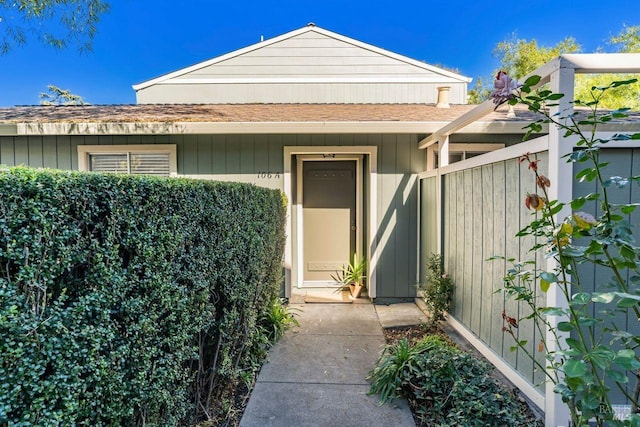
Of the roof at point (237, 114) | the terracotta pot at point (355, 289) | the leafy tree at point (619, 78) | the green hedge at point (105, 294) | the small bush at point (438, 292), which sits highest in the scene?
the leafy tree at point (619, 78)

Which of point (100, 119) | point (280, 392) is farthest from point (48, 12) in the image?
point (280, 392)

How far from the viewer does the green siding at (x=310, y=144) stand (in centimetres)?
531

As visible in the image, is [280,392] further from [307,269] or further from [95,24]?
[95,24]

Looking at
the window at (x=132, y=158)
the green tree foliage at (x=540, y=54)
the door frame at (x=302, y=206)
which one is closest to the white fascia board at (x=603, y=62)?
the door frame at (x=302, y=206)

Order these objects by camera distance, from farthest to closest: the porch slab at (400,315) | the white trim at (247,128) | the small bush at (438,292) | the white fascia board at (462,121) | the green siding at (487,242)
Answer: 1. the white trim at (247,128)
2. the porch slab at (400,315)
3. the small bush at (438,292)
4. the white fascia board at (462,121)
5. the green siding at (487,242)

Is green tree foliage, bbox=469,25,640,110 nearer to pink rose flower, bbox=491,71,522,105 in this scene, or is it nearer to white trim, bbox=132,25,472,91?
white trim, bbox=132,25,472,91

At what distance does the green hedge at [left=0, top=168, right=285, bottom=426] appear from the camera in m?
1.09

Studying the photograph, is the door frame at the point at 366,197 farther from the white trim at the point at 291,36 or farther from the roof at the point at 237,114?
the white trim at the point at 291,36

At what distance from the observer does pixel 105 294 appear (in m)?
1.36

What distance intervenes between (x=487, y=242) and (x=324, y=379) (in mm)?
2039

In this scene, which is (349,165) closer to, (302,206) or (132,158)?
(302,206)

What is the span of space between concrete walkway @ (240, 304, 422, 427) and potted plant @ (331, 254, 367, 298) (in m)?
0.87

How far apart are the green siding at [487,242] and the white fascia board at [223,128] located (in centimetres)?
124

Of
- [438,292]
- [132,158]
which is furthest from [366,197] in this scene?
[132,158]
